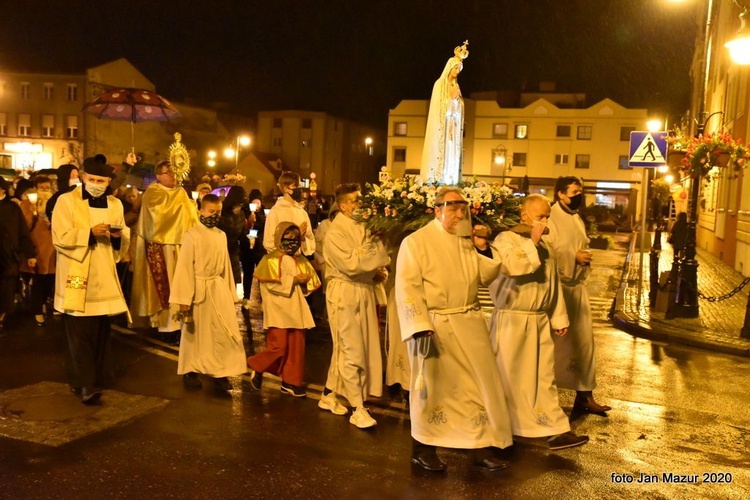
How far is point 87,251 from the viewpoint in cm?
666

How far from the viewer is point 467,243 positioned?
516 cm

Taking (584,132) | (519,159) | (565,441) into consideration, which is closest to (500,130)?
(519,159)

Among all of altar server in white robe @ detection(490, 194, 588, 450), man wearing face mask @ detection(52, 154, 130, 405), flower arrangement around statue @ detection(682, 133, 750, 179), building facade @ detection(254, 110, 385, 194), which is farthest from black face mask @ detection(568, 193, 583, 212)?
building facade @ detection(254, 110, 385, 194)

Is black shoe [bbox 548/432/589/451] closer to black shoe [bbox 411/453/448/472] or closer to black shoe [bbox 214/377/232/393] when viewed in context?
black shoe [bbox 411/453/448/472]

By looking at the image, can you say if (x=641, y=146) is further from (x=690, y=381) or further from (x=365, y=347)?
(x=365, y=347)

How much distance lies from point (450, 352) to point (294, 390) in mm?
2535

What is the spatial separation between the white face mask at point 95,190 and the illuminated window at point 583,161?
55.5 metres

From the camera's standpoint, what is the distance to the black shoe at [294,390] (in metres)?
7.03

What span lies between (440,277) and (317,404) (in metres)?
2.47

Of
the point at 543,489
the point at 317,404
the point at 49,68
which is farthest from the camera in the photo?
the point at 49,68

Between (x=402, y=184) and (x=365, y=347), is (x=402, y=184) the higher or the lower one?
the higher one

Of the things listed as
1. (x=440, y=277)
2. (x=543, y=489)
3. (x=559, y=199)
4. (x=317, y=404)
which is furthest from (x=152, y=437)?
(x=559, y=199)

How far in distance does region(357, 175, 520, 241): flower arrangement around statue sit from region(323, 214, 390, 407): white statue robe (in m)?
0.21

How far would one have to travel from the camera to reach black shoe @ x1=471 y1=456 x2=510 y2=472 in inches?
204
